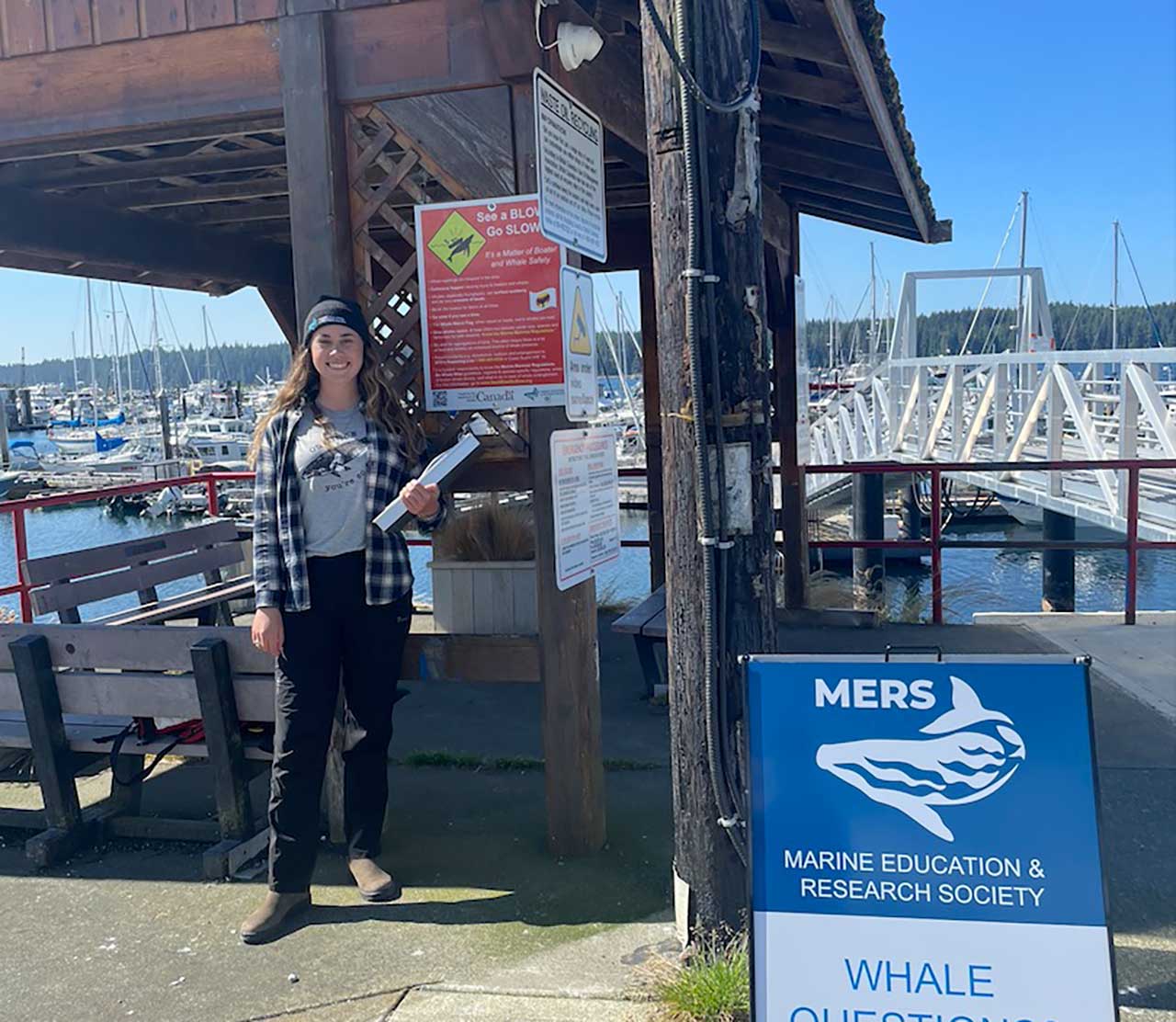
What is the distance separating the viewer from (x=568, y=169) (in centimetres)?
367

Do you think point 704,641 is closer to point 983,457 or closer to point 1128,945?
point 1128,945

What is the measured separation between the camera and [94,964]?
3.47 m

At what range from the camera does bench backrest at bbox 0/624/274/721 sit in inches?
159

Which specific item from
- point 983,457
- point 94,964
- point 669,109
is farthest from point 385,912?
point 983,457

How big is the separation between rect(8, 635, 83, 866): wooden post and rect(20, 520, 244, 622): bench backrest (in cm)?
100

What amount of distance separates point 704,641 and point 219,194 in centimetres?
513

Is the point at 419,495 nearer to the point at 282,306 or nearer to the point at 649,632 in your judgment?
the point at 649,632

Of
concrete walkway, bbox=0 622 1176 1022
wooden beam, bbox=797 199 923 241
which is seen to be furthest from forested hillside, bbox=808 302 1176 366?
concrete walkway, bbox=0 622 1176 1022

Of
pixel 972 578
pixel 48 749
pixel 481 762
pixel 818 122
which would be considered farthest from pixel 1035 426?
pixel 48 749

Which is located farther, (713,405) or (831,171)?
(831,171)

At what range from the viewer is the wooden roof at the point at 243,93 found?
3.96m

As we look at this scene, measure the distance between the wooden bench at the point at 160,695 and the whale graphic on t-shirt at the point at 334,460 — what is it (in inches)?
31.1

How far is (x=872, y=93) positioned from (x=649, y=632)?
279 cm

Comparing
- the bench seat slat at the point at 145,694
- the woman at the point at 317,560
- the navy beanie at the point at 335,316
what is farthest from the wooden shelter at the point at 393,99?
the bench seat slat at the point at 145,694
